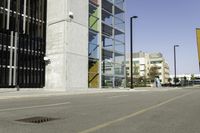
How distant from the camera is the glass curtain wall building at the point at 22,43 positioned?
3369cm

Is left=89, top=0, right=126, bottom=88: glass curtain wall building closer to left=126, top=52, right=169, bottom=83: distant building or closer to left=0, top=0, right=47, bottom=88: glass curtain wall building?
left=0, top=0, right=47, bottom=88: glass curtain wall building

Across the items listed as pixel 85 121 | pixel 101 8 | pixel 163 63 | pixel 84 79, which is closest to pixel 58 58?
pixel 84 79

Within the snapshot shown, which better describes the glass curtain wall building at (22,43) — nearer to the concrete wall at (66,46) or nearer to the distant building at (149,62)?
the concrete wall at (66,46)

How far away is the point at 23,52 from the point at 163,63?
148m

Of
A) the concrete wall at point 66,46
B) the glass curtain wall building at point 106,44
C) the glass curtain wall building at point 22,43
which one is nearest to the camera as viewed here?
the glass curtain wall building at point 22,43

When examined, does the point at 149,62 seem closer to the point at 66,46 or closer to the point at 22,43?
the point at 66,46

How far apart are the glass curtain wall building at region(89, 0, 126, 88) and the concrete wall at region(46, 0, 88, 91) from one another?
3.83m

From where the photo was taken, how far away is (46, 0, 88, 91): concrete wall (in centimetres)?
3583

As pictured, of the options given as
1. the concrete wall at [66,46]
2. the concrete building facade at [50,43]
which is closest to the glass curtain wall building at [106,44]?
the concrete building facade at [50,43]

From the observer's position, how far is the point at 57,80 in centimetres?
3622

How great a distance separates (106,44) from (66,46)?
13.4 metres

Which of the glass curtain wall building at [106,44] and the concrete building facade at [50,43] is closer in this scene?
the concrete building facade at [50,43]

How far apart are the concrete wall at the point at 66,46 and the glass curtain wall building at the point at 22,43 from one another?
1041 millimetres

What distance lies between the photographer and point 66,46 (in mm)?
35781
